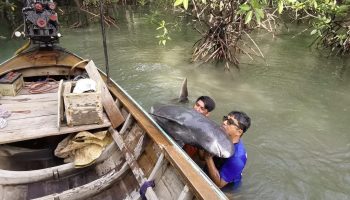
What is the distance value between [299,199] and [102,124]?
272 cm

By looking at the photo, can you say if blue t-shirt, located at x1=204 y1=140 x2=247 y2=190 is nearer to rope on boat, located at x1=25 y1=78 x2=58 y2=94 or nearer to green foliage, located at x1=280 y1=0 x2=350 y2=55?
rope on boat, located at x1=25 y1=78 x2=58 y2=94

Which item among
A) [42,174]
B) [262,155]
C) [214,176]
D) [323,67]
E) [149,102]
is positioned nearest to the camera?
[42,174]

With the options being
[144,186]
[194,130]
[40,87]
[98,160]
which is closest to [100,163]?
[98,160]

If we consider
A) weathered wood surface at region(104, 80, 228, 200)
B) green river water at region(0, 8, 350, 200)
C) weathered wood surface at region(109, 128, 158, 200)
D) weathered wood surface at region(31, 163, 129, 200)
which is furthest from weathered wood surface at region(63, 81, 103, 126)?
green river water at region(0, 8, 350, 200)

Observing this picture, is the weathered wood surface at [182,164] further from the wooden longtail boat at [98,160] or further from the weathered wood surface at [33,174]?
the weathered wood surface at [33,174]

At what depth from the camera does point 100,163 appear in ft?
12.5

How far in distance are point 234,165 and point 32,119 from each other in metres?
2.39

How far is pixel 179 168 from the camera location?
278cm

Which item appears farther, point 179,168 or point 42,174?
point 42,174

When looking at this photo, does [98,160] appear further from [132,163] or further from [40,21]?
[40,21]

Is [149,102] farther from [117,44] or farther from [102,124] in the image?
[117,44]

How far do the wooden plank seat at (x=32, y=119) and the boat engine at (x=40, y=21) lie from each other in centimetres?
155

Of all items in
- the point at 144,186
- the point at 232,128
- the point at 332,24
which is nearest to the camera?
the point at 144,186

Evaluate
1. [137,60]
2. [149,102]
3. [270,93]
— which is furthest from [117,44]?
[270,93]
